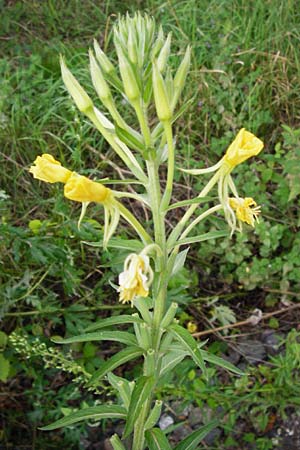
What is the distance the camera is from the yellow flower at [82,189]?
46.5 inches

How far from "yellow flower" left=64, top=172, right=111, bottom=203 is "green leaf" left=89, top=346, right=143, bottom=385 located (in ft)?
1.19

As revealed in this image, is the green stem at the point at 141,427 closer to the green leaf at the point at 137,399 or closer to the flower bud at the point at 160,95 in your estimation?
the green leaf at the point at 137,399

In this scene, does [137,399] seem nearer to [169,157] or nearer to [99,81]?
[169,157]

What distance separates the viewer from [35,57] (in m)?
3.19

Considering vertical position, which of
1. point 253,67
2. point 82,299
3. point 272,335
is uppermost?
point 253,67

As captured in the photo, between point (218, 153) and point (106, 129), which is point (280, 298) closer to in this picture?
point (218, 153)

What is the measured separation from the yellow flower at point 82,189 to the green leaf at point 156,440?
616 mm

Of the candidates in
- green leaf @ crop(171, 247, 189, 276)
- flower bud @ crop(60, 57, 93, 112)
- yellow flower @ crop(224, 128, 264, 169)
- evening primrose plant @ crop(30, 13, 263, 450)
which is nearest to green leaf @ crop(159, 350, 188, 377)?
evening primrose plant @ crop(30, 13, 263, 450)

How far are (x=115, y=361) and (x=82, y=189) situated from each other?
402 millimetres

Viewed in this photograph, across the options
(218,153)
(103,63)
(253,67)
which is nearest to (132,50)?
(103,63)

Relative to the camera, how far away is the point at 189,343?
1302 mm

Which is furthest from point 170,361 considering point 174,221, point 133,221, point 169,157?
point 174,221

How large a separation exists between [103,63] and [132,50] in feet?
0.27

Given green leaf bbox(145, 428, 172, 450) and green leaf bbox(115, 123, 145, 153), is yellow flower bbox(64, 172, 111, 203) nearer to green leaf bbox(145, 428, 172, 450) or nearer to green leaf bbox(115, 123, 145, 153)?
green leaf bbox(115, 123, 145, 153)
